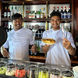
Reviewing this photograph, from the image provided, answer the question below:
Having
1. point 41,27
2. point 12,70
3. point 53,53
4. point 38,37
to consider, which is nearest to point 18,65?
point 12,70

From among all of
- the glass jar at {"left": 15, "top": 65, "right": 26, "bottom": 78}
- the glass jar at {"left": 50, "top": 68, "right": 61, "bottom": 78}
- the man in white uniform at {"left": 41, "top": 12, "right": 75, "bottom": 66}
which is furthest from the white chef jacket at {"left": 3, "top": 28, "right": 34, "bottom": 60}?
the glass jar at {"left": 50, "top": 68, "right": 61, "bottom": 78}

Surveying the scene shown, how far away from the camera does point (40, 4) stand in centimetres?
296

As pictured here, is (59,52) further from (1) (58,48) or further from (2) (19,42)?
(2) (19,42)

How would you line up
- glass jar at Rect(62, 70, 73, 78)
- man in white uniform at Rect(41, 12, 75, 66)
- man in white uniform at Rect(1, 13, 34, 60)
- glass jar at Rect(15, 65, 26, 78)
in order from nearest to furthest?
glass jar at Rect(62, 70, 73, 78)
glass jar at Rect(15, 65, 26, 78)
man in white uniform at Rect(41, 12, 75, 66)
man in white uniform at Rect(1, 13, 34, 60)

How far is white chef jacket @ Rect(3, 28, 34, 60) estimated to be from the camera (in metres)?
1.84

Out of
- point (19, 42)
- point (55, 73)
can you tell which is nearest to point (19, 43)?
point (19, 42)

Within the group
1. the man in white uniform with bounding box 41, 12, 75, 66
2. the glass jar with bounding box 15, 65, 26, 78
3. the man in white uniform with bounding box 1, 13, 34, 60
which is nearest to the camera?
the glass jar with bounding box 15, 65, 26, 78

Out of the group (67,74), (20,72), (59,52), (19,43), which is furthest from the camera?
(19,43)

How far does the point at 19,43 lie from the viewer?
185 centimetres

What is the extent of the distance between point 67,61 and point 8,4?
6.95 feet

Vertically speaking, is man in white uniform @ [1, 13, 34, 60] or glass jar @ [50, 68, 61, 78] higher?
man in white uniform @ [1, 13, 34, 60]

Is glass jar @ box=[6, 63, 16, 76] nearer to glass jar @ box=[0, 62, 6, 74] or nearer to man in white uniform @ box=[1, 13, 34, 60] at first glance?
glass jar @ box=[0, 62, 6, 74]

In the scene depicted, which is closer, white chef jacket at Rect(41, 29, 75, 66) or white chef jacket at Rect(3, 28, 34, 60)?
white chef jacket at Rect(41, 29, 75, 66)

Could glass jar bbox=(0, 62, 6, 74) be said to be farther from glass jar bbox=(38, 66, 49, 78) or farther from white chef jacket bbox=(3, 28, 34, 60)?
white chef jacket bbox=(3, 28, 34, 60)
